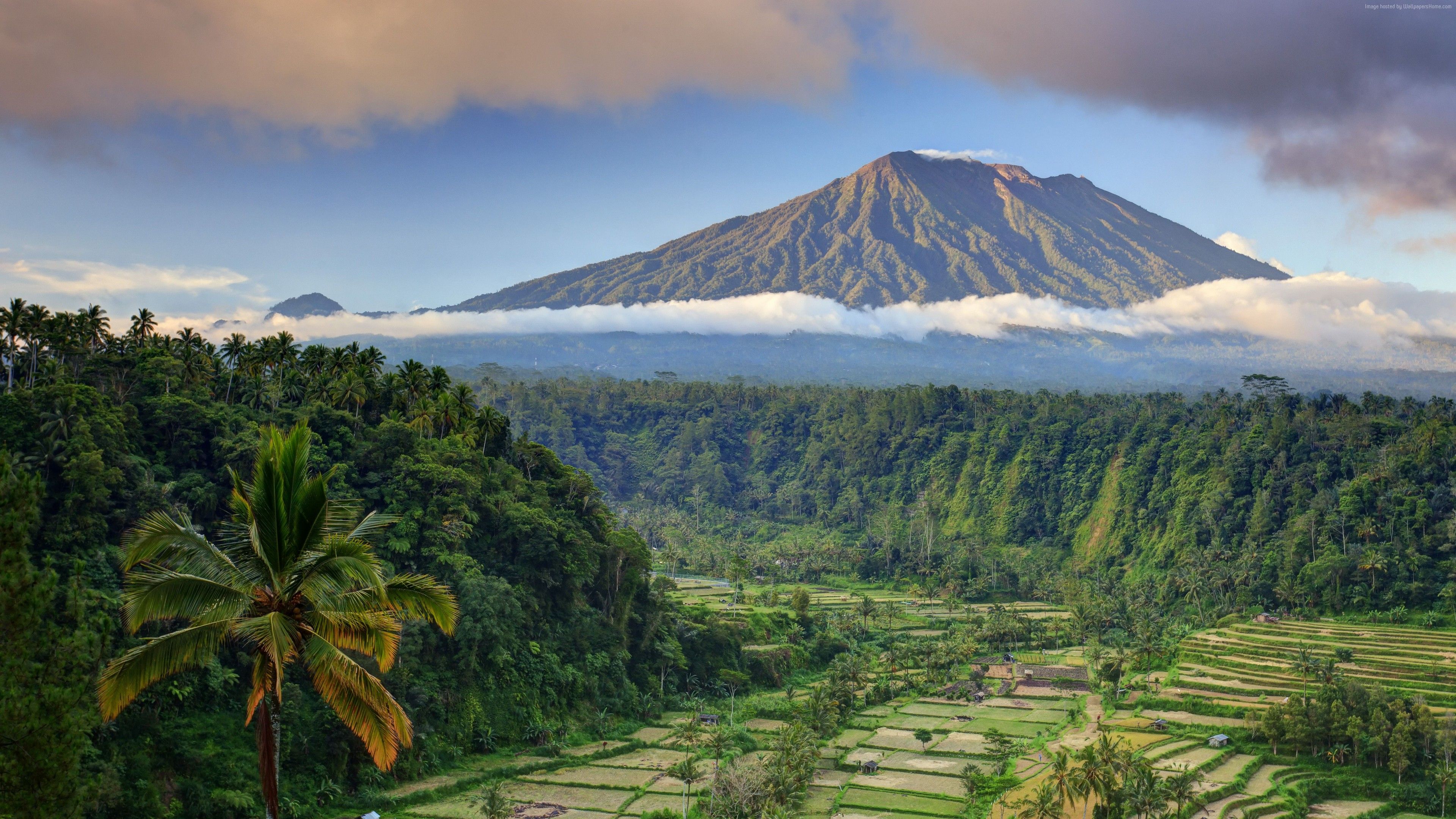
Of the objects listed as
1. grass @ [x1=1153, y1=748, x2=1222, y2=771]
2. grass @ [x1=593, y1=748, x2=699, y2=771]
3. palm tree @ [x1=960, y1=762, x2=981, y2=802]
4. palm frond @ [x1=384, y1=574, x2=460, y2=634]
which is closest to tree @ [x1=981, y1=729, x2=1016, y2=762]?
palm tree @ [x1=960, y1=762, x2=981, y2=802]

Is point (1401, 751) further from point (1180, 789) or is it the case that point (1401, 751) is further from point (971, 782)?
point (971, 782)

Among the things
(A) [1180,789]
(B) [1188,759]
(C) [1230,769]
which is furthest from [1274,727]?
(A) [1180,789]

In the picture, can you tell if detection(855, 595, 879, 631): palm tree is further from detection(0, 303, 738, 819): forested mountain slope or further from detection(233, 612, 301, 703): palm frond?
detection(233, 612, 301, 703): palm frond

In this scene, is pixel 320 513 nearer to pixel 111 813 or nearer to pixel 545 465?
pixel 111 813

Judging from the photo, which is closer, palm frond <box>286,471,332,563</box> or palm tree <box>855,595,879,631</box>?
palm frond <box>286,471,332,563</box>

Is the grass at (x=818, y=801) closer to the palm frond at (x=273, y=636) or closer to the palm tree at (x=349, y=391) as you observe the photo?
the palm tree at (x=349, y=391)

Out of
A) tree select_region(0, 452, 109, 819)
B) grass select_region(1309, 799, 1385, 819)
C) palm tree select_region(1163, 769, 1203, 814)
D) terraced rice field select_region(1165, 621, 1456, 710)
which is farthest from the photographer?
terraced rice field select_region(1165, 621, 1456, 710)
